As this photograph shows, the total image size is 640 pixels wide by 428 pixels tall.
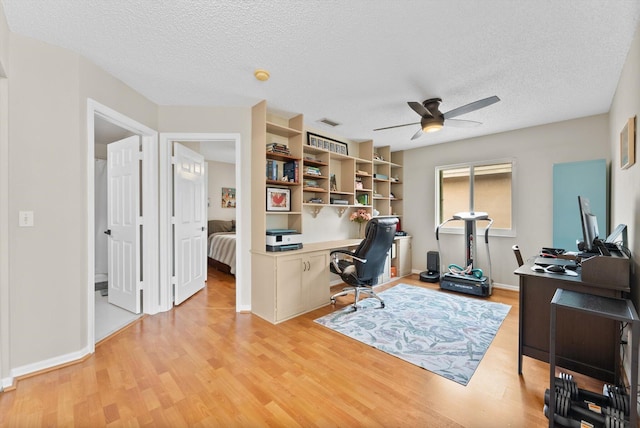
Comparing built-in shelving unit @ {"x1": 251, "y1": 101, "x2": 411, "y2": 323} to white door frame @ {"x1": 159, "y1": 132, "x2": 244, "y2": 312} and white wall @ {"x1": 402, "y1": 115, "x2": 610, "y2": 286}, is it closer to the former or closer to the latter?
white door frame @ {"x1": 159, "y1": 132, "x2": 244, "y2": 312}

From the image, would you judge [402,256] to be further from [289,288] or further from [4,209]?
[4,209]

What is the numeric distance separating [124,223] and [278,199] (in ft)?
6.10

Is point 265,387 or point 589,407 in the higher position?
point 589,407

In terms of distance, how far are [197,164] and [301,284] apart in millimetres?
2349

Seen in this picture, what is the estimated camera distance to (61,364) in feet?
6.84

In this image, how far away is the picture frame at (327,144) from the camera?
3882 mm

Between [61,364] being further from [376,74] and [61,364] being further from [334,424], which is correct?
[376,74]

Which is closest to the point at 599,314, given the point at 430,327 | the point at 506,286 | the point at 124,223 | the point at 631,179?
the point at 631,179

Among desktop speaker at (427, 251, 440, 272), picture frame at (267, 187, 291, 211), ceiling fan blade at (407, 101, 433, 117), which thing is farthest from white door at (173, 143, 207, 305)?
desktop speaker at (427, 251, 440, 272)

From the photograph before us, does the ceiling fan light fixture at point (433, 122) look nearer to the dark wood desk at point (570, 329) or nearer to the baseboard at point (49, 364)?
the dark wood desk at point (570, 329)

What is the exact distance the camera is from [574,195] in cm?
341

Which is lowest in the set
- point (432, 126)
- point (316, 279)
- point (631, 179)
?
point (316, 279)

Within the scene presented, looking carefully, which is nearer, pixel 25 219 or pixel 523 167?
pixel 25 219

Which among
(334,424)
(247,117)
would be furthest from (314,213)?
(334,424)
